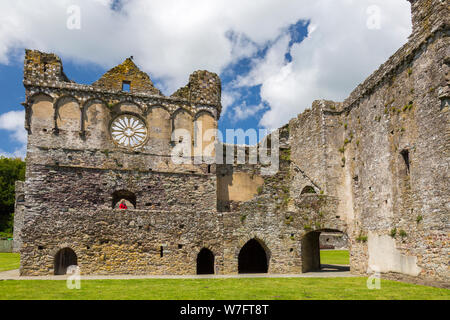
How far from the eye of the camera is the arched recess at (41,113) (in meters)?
23.3

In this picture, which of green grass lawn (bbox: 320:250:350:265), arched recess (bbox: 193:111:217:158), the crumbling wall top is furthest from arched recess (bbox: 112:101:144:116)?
green grass lawn (bbox: 320:250:350:265)

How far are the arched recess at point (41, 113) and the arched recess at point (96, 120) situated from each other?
1846 mm

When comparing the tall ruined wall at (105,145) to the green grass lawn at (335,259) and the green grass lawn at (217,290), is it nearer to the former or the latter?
the green grass lawn at (217,290)

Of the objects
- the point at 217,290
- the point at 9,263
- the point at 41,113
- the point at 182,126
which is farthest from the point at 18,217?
the point at 217,290

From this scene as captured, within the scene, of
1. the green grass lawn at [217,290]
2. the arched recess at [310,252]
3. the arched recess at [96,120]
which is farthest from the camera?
the arched recess at [96,120]

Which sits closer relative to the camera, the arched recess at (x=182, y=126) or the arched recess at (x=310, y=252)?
the arched recess at (x=310, y=252)

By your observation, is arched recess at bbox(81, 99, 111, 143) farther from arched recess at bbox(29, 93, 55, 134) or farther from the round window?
arched recess at bbox(29, 93, 55, 134)

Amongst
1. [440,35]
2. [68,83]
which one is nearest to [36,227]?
[68,83]

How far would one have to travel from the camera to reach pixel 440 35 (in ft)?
46.2

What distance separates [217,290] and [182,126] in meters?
14.0

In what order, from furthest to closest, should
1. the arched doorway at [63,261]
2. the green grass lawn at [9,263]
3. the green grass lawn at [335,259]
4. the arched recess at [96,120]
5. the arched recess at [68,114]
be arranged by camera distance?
the green grass lawn at [335,259]
the arched recess at [96,120]
the arched recess at [68,114]
the green grass lawn at [9,263]
the arched doorway at [63,261]

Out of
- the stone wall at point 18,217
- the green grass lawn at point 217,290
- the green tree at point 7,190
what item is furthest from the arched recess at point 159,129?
the green tree at point 7,190

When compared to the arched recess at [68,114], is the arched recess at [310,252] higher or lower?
lower

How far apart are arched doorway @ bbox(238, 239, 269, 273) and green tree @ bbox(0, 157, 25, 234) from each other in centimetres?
3832
